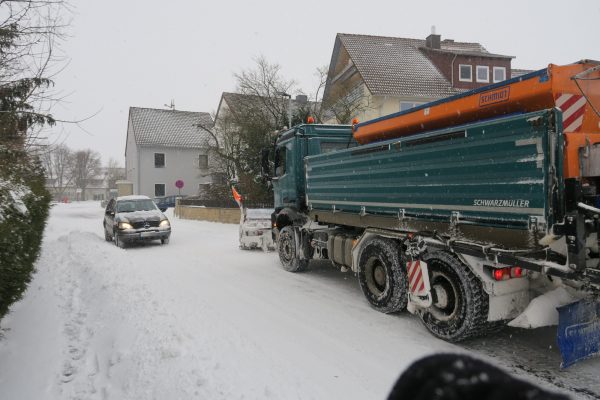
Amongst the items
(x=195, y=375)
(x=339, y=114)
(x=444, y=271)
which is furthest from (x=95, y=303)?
(x=339, y=114)

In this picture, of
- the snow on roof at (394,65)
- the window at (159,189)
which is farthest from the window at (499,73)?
Answer: the window at (159,189)

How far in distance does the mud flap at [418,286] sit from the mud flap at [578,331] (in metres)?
1.29

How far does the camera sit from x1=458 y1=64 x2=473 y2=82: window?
2657cm

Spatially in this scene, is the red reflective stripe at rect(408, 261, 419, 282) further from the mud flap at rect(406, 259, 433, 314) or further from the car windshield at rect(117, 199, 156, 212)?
the car windshield at rect(117, 199, 156, 212)

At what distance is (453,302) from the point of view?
4438 millimetres

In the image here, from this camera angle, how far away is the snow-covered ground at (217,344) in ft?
11.4

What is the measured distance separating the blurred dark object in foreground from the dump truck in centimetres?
287

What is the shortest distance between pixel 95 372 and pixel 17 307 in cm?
288

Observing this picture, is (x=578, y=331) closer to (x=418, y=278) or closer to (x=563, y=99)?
(x=418, y=278)

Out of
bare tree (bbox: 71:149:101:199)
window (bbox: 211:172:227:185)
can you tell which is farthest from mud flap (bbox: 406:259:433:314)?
bare tree (bbox: 71:149:101:199)

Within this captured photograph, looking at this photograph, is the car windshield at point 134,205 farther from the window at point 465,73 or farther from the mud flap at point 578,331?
the window at point 465,73

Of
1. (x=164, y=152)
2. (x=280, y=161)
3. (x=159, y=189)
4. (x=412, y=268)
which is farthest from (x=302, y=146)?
(x=159, y=189)

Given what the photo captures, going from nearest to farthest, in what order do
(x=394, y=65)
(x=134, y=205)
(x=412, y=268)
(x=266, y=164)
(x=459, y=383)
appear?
(x=459, y=383)
(x=412, y=268)
(x=266, y=164)
(x=134, y=205)
(x=394, y=65)

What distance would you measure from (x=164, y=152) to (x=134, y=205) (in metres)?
29.3
